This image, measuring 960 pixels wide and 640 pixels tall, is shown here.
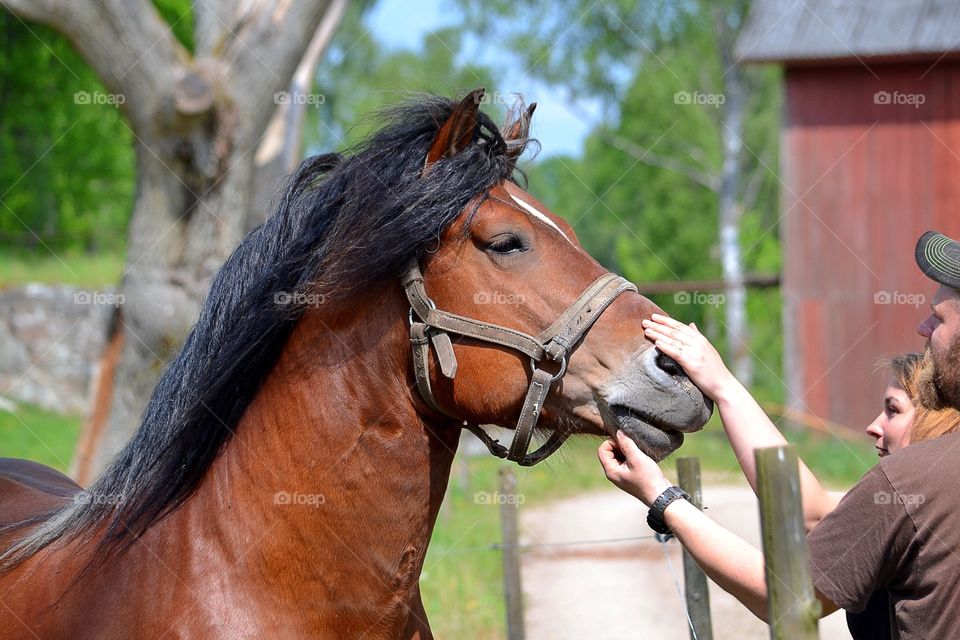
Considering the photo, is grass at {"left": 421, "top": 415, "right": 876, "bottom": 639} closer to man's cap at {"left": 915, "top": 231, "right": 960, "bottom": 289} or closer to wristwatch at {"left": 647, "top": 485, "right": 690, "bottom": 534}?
wristwatch at {"left": 647, "top": 485, "right": 690, "bottom": 534}

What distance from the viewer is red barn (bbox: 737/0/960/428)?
13.2 m

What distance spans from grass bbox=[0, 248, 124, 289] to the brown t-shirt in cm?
1706

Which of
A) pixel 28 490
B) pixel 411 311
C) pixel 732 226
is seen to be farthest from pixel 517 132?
pixel 732 226

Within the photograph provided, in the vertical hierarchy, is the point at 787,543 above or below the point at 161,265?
below

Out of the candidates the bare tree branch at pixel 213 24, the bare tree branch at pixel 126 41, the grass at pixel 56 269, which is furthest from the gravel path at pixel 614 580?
the grass at pixel 56 269

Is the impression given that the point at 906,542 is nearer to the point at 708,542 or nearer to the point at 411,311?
the point at 708,542

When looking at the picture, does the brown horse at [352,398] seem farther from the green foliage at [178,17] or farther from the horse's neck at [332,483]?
the green foliage at [178,17]

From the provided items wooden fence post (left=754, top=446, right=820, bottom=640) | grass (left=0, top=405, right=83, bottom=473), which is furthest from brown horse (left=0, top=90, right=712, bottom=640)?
grass (left=0, top=405, right=83, bottom=473)

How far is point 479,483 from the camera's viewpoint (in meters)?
11.1

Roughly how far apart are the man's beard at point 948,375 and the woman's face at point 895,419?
0.23 metres

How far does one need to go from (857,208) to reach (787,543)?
41.7 feet

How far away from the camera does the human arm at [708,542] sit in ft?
7.30

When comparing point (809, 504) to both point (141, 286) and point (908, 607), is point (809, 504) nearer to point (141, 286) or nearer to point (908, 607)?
point (908, 607)

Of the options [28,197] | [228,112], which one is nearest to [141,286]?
[228,112]
